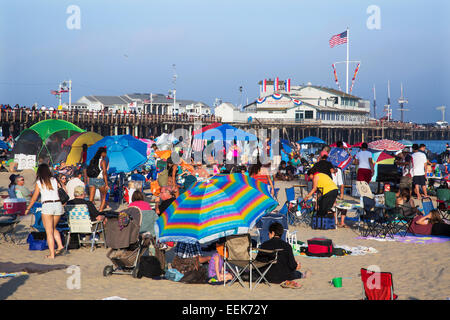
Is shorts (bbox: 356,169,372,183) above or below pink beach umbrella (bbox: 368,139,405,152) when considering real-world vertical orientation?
below

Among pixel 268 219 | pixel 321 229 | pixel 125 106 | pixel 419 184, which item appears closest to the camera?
pixel 268 219

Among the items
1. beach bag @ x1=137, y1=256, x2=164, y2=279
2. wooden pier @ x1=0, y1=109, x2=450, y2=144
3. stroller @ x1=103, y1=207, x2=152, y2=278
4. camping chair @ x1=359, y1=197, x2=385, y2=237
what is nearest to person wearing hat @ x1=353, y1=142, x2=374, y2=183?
camping chair @ x1=359, y1=197, x2=385, y2=237

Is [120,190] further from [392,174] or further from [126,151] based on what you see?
[392,174]

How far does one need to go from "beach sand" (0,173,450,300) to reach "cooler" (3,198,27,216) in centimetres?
117

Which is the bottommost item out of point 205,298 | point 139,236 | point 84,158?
point 205,298

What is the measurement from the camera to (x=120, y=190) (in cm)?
1426

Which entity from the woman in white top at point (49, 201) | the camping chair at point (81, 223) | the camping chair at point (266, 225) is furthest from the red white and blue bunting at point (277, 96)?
the woman in white top at point (49, 201)

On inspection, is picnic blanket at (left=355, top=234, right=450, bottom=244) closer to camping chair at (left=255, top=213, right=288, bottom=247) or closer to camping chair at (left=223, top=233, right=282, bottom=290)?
→ camping chair at (left=255, top=213, right=288, bottom=247)

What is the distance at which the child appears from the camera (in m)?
7.07

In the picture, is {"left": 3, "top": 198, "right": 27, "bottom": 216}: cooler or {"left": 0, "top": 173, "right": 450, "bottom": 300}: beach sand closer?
{"left": 0, "top": 173, "right": 450, "bottom": 300}: beach sand

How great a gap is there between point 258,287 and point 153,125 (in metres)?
56.2

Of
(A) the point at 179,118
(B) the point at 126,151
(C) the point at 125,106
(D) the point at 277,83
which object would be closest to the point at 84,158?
(B) the point at 126,151

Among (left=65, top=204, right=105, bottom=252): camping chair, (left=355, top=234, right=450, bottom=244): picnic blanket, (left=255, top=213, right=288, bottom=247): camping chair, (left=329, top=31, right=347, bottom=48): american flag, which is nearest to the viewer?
(left=65, top=204, right=105, bottom=252): camping chair

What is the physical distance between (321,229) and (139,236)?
4.64m
